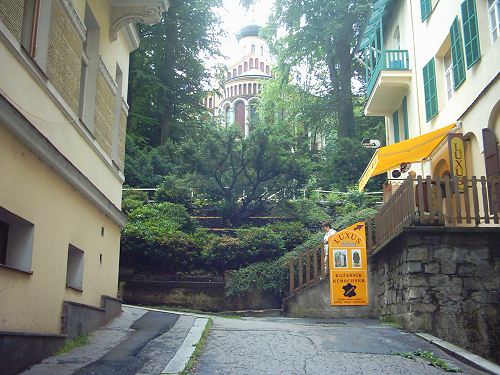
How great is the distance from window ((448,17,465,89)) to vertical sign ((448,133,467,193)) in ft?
4.46

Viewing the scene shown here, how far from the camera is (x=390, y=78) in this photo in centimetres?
1867

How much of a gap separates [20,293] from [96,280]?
3.75 metres

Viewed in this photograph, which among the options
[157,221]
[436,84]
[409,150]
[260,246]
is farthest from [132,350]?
[436,84]

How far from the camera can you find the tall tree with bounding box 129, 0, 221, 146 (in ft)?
108

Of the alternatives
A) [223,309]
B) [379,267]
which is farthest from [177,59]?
[379,267]

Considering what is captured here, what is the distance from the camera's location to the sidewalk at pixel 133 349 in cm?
723

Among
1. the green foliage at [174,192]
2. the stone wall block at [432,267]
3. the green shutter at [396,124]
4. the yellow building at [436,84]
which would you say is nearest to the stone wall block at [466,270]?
the stone wall block at [432,267]

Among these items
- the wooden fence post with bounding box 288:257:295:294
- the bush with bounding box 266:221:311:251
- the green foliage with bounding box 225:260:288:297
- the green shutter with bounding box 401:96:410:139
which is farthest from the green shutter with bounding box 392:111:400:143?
the wooden fence post with bounding box 288:257:295:294

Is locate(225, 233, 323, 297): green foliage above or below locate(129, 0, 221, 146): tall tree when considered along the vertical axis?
below

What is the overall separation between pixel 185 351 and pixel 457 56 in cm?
1027

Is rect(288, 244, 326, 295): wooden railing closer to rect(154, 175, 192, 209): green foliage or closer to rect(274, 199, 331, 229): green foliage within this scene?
rect(274, 199, 331, 229): green foliage

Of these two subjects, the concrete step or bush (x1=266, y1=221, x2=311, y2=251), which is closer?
the concrete step

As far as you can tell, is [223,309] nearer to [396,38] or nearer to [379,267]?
[379,267]

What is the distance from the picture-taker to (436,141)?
49.6 ft
